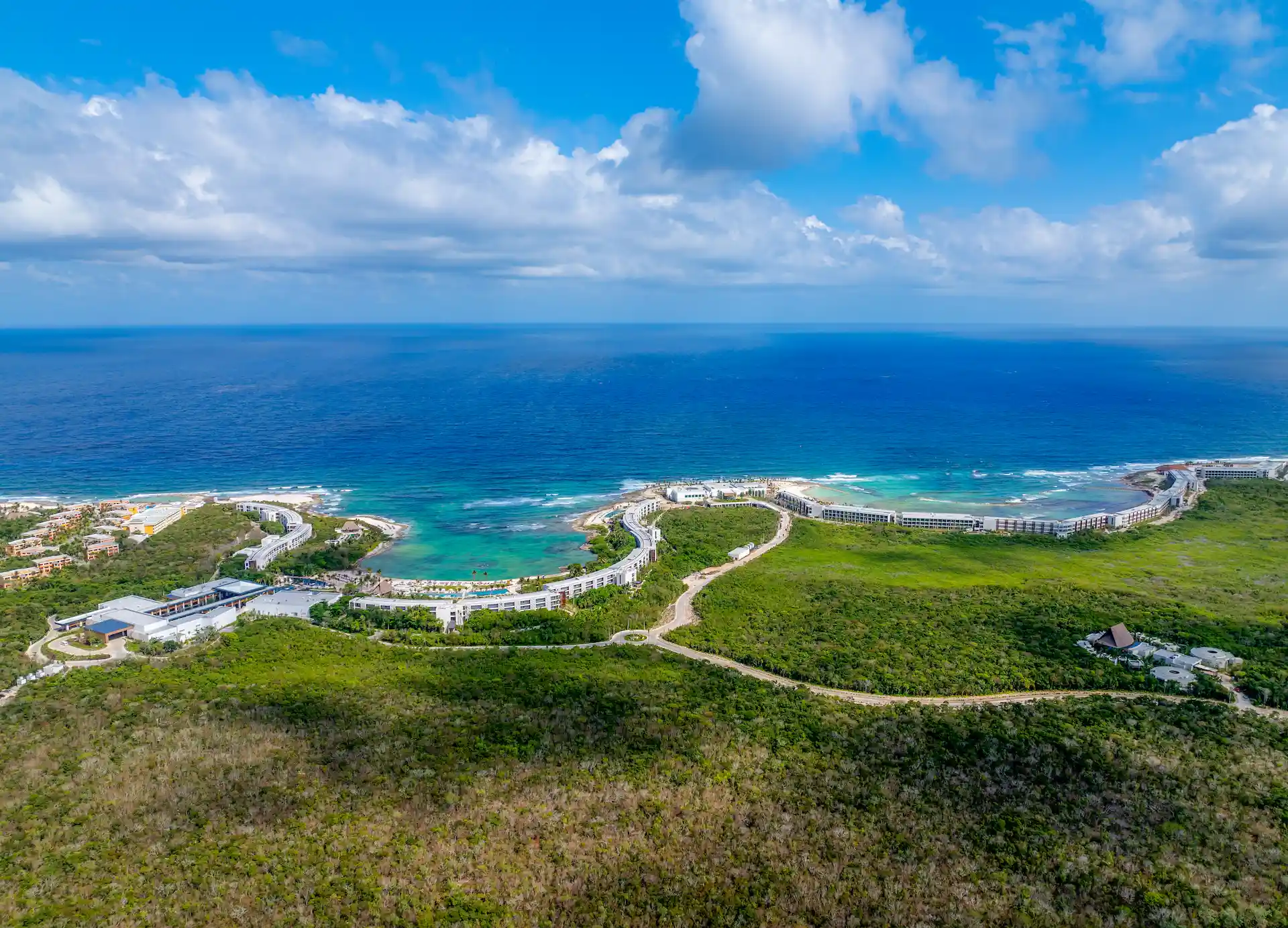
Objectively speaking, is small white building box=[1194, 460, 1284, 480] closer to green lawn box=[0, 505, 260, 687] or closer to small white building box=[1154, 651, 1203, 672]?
small white building box=[1154, 651, 1203, 672]

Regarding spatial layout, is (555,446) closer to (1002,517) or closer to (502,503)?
(502,503)

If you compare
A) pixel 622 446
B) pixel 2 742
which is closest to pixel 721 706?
pixel 2 742

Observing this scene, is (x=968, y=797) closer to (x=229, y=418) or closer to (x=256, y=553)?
(x=256, y=553)

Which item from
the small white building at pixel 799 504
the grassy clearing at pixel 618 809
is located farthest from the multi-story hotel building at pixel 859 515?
the grassy clearing at pixel 618 809

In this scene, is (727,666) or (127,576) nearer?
(727,666)

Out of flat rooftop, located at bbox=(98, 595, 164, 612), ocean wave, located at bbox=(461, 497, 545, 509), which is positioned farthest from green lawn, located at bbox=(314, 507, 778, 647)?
ocean wave, located at bbox=(461, 497, 545, 509)

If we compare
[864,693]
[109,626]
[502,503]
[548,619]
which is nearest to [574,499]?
[502,503]

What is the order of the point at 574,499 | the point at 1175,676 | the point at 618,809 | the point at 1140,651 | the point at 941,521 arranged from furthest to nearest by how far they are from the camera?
the point at 574,499
the point at 941,521
the point at 1140,651
the point at 1175,676
the point at 618,809
